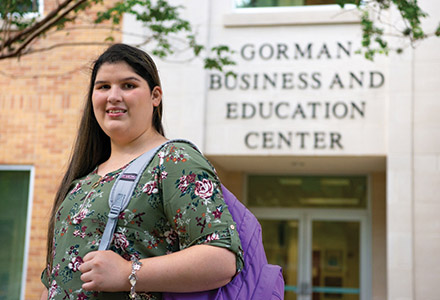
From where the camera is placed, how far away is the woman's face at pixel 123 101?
79.7 inches

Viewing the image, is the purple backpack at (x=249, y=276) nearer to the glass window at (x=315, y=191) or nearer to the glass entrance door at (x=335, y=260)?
the glass window at (x=315, y=191)

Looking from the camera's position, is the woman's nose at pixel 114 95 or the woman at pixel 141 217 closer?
the woman at pixel 141 217

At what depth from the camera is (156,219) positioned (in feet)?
6.04

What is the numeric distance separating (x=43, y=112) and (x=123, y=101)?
8.63 metres

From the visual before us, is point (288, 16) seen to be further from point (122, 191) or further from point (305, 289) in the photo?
point (122, 191)

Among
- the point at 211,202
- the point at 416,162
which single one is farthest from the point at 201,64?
the point at 211,202

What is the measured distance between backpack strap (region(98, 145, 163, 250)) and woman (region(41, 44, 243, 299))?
2 cm

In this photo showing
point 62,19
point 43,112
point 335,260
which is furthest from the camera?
point 335,260

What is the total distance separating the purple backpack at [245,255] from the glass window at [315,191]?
9.73 m

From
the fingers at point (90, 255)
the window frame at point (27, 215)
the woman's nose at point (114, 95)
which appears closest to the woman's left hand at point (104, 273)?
the fingers at point (90, 255)

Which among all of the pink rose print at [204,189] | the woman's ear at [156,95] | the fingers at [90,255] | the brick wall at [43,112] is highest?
the brick wall at [43,112]

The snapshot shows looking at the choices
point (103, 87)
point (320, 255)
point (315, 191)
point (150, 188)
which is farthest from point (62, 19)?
point (320, 255)

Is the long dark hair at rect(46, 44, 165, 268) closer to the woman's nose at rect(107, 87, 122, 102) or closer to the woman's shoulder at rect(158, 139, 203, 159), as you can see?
the woman's nose at rect(107, 87, 122, 102)

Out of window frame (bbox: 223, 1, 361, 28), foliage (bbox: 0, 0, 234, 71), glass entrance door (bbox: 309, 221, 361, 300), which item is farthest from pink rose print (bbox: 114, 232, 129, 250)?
glass entrance door (bbox: 309, 221, 361, 300)
